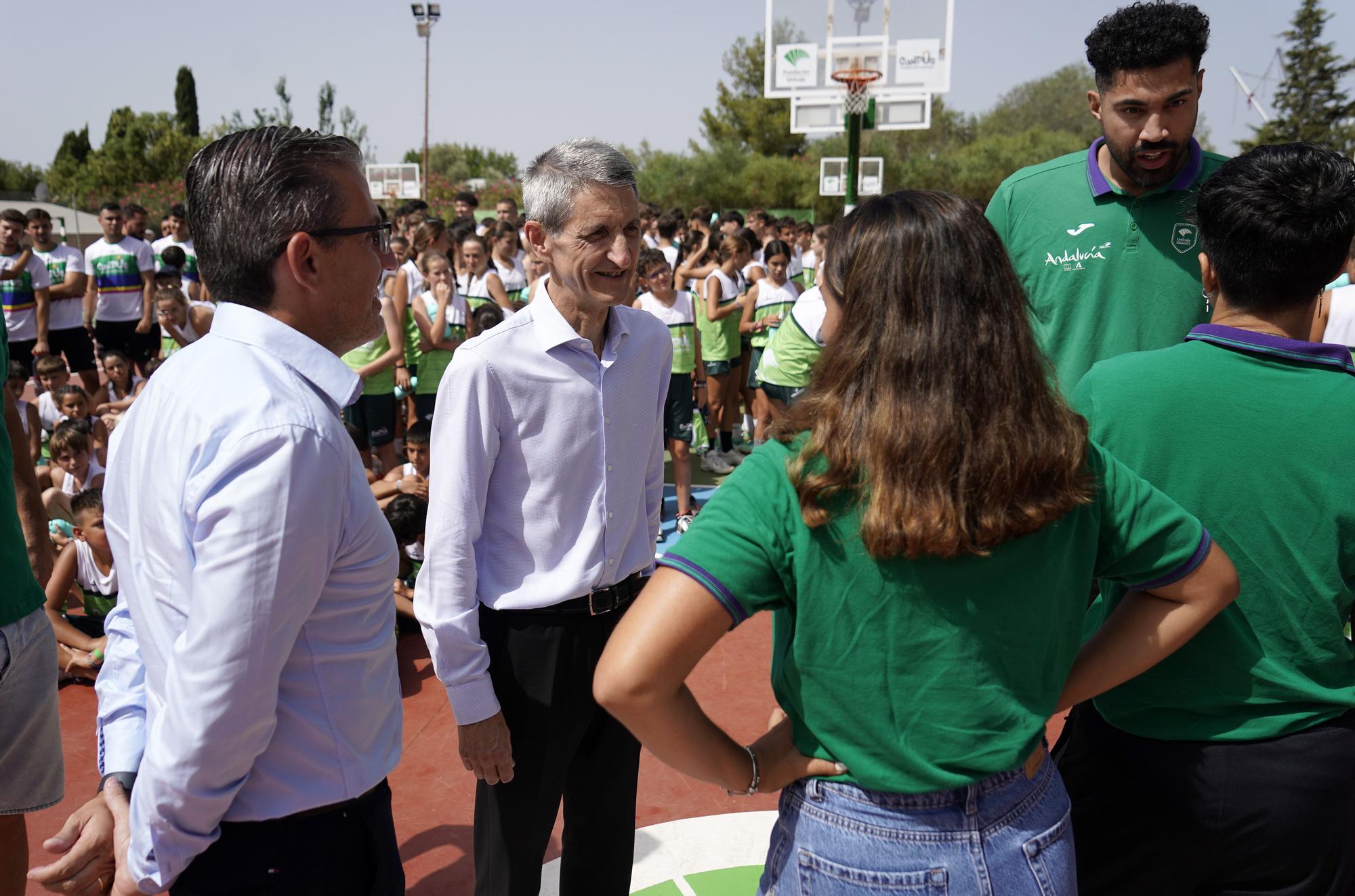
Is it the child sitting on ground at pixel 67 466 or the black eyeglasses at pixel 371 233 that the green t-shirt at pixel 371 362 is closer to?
the child sitting on ground at pixel 67 466

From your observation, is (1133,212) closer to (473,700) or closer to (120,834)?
(473,700)

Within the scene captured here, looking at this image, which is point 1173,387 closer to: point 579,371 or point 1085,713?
point 1085,713

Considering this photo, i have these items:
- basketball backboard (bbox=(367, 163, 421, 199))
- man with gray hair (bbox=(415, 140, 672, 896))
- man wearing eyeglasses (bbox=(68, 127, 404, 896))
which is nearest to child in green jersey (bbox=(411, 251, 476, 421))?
man with gray hair (bbox=(415, 140, 672, 896))

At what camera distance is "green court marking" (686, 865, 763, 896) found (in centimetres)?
301

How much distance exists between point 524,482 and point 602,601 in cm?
33

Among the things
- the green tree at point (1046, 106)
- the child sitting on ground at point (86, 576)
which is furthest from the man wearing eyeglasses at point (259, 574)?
the green tree at point (1046, 106)

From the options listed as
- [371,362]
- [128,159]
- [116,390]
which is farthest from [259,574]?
[128,159]

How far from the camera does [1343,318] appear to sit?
508 centimetres

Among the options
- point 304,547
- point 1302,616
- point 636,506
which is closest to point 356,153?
point 304,547

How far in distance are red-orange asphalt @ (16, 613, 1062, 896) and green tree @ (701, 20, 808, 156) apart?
4201 cm

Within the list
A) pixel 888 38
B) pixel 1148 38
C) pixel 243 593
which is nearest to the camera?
pixel 243 593

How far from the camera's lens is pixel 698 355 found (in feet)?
26.2

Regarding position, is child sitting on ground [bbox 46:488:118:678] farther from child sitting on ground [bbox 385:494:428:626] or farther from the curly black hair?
the curly black hair

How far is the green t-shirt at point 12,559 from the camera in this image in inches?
→ 87.4
